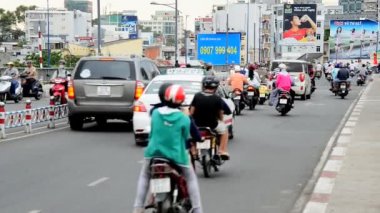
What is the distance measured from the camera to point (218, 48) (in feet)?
181

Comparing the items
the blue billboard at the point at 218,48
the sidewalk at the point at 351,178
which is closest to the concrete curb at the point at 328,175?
the sidewalk at the point at 351,178

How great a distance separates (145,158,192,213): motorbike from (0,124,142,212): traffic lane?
1.82 meters

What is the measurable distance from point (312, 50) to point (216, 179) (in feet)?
321

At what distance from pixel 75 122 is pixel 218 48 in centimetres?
3767

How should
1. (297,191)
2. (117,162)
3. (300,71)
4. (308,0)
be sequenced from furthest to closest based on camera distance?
(308,0), (300,71), (117,162), (297,191)

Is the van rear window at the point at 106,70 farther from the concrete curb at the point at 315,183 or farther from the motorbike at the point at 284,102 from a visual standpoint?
the motorbike at the point at 284,102

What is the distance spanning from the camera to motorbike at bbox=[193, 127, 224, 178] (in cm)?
1077

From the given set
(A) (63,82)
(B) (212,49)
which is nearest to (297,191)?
(A) (63,82)

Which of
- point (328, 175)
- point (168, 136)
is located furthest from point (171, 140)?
point (328, 175)

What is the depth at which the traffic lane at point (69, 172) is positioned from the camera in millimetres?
8945

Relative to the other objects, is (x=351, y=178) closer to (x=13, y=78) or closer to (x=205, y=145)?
(x=205, y=145)

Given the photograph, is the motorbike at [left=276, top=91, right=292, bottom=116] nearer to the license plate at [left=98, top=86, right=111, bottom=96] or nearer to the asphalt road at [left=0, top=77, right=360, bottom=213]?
the asphalt road at [left=0, top=77, right=360, bottom=213]

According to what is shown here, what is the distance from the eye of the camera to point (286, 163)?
12930 millimetres

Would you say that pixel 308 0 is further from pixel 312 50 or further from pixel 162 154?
pixel 162 154
